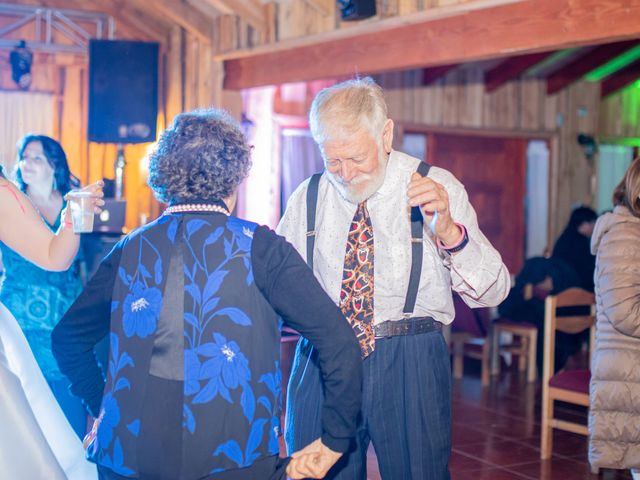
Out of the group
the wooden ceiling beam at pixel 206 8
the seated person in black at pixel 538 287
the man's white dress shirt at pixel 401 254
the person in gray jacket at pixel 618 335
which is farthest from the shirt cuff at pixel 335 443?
the wooden ceiling beam at pixel 206 8

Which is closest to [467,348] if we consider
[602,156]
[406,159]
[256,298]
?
[602,156]

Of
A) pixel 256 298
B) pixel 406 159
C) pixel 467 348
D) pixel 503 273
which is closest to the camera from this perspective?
pixel 256 298

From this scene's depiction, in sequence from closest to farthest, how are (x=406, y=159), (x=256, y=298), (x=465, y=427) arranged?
(x=256, y=298), (x=406, y=159), (x=465, y=427)

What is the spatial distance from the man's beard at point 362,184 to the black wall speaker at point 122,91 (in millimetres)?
5426

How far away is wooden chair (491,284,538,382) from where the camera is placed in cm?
723

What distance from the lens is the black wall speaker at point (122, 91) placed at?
7.43m

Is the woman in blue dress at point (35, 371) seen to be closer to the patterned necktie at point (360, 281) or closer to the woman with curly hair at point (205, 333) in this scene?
the woman with curly hair at point (205, 333)

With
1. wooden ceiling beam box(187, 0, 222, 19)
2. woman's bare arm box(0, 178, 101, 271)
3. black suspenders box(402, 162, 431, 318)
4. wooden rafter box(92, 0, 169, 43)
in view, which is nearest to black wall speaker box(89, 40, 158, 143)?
wooden ceiling beam box(187, 0, 222, 19)

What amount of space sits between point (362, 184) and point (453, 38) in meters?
3.05

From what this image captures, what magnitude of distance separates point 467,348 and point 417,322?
6152mm

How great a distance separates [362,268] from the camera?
7.52 feet

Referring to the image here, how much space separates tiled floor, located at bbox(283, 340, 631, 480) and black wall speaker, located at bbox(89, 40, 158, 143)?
11.4ft

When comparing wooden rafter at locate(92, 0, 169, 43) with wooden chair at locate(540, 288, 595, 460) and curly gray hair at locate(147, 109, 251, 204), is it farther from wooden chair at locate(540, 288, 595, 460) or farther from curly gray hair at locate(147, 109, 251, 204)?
curly gray hair at locate(147, 109, 251, 204)

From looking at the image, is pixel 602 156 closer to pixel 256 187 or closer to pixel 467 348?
pixel 467 348
